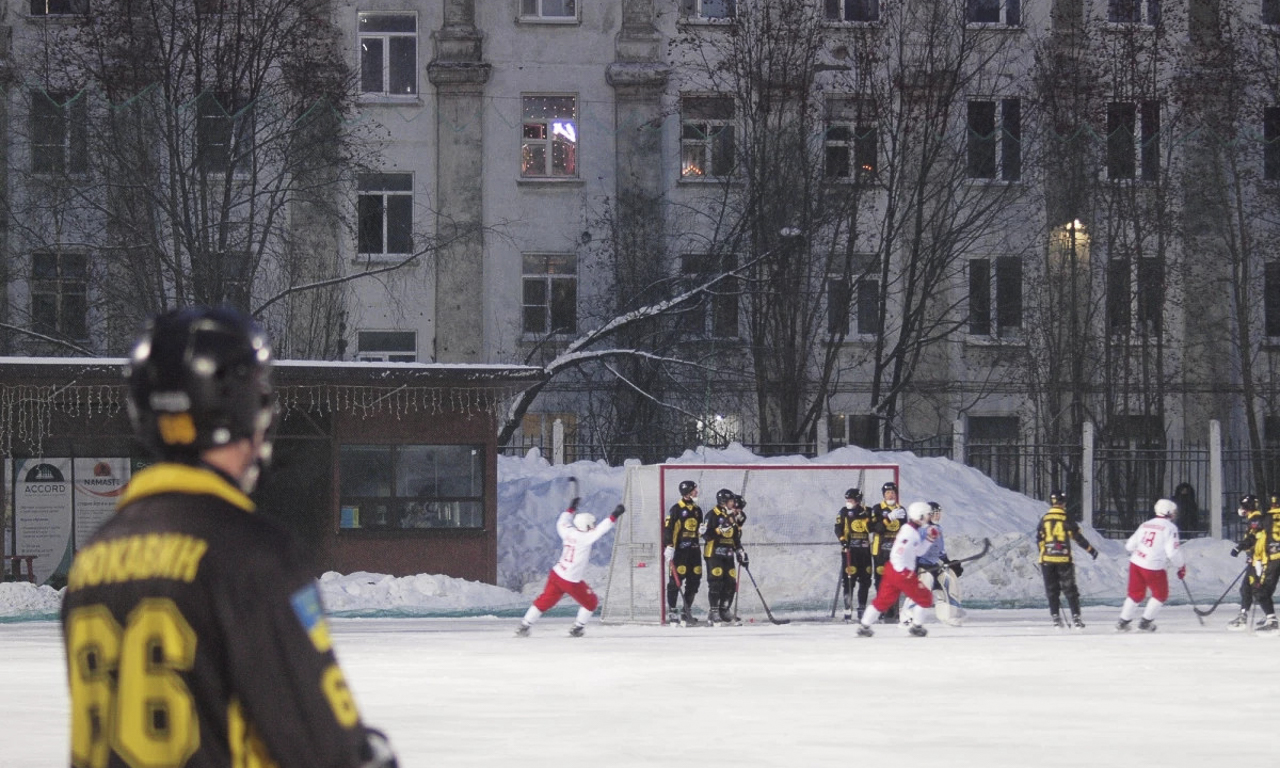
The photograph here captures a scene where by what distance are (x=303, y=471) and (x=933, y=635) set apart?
409 inches

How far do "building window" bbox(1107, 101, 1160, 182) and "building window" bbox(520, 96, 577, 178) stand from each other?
11.8 metres

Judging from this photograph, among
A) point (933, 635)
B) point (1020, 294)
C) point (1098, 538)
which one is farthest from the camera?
point (1020, 294)

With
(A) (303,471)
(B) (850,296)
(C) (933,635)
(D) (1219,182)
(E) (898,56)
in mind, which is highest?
(E) (898,56)

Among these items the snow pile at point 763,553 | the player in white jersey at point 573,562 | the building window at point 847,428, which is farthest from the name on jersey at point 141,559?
the building window at point 847,428

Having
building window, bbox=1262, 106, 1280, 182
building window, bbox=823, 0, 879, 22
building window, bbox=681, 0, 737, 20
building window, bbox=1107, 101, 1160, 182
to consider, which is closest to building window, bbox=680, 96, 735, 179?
building window, bbox=681, 0, 737, 20

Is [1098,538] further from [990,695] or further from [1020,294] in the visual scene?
[990,695]

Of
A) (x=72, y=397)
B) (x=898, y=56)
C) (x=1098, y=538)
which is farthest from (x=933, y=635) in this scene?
(x=898, y=56)

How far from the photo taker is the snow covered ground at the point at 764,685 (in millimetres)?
10469

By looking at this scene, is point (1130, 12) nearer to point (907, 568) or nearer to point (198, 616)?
point (907, 568)

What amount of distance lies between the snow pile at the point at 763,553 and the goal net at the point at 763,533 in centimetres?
6

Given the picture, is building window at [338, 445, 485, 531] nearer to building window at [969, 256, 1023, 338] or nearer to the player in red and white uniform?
the player in red and white uniform

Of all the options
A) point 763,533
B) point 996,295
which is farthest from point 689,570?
point 996,295

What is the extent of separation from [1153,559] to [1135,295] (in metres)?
20.5

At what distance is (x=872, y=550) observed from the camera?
2289 cm
